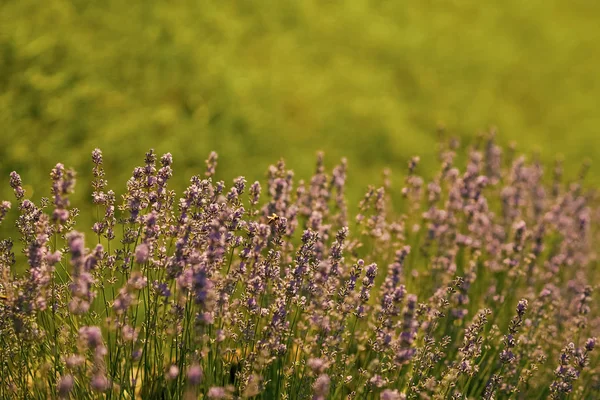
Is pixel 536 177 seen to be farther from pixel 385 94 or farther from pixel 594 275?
pixel 385 94

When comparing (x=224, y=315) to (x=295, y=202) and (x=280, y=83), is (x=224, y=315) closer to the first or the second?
(x=295, y=202)

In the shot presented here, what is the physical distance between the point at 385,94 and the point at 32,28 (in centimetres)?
491

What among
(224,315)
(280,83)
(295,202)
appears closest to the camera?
(224,315)

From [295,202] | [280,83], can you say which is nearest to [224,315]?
[295,202]

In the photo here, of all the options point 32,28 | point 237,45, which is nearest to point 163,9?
point 237,45

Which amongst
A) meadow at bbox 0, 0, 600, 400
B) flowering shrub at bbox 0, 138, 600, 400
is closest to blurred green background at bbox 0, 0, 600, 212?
meadow at bbox 0, 0, 600, 400

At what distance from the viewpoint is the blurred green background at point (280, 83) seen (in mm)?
6078

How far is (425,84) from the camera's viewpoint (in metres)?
9.98

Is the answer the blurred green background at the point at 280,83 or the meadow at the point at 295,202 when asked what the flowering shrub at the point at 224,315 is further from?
the blurred green background at the point at 280,83

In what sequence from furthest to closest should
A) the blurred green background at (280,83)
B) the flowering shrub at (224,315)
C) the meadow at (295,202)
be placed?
the blurred green background at (280,83) → the meadow at (295,202) → the flowering shrub at (224,315)

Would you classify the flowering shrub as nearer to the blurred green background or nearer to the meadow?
the meadow

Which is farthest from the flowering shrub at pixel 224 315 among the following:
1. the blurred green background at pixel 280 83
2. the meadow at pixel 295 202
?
the blurred green background at pixel 280 83

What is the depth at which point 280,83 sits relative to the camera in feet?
27.2

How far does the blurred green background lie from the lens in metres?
6.08
